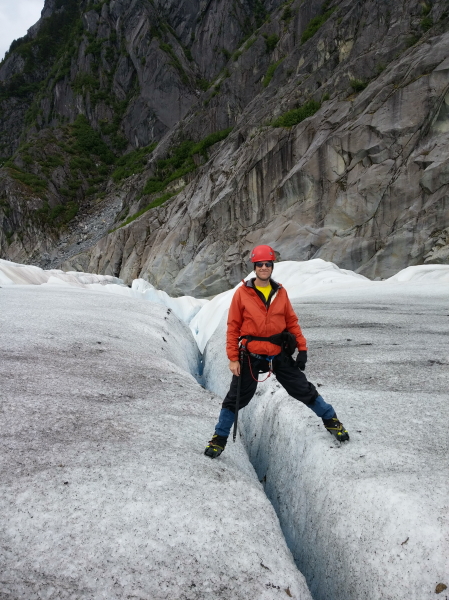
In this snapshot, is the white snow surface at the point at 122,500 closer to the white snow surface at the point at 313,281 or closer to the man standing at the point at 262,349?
the man standing at the point at 262,349

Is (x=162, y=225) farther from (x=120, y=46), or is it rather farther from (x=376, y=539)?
(x=120, y=46)

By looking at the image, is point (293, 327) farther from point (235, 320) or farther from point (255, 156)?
point (255, 156)

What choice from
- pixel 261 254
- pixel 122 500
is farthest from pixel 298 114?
pixel 122 500

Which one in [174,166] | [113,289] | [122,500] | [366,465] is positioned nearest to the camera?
[122,500]

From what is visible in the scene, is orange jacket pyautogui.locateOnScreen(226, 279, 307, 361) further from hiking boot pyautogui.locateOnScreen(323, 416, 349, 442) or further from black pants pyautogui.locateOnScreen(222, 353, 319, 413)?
hiking boot pyautogui.locateOnScreen(323, 416, 349, 442)

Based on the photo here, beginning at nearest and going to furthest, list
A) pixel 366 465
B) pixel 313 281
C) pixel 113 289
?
pixel 366 465, pixel 313 281, pixel 113 289

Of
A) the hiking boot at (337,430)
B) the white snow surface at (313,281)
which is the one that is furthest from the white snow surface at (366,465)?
the white snow surface at (313,281)

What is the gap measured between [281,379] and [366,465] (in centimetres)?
115

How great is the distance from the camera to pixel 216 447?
13.6ft

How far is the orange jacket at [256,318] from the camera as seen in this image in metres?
4.05

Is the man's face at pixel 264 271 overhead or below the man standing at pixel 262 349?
overhead

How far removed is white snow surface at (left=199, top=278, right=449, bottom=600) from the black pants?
657 mm

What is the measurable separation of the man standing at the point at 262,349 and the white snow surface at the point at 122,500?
0.67 meters

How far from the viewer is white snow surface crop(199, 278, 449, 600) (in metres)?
2.87
